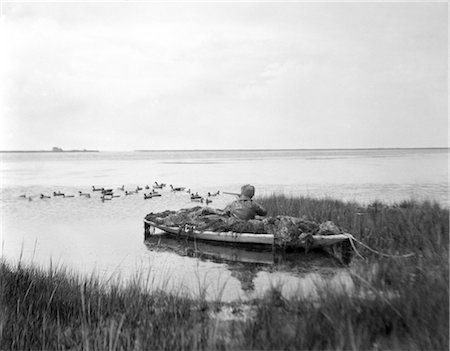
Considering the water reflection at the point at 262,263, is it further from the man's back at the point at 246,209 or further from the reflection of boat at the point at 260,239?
the man's back at the point at 246,209

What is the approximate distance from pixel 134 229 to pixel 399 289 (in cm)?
1354

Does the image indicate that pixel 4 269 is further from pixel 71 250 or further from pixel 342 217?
pixel 342 217

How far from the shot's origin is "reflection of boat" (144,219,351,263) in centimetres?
1078

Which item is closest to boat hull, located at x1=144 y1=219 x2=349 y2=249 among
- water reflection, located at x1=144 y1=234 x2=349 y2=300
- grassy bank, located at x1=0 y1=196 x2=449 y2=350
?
water reflection, located at x1=144 y1=234 x2=349 y2=300

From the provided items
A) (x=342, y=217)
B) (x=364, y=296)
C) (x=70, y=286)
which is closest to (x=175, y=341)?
(x=364, y=296)

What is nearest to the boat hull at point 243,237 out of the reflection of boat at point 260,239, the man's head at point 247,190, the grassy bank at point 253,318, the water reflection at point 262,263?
the reflection of boat at point 260,239

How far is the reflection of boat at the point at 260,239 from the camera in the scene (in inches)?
424

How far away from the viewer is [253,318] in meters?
5.05

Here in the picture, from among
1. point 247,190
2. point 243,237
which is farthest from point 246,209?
point 243,237

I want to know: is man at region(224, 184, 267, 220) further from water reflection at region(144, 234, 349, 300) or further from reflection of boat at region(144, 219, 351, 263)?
water reflection at region(144, 234, 349, 300)

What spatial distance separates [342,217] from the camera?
13.5 meters

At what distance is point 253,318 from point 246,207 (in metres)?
7.16

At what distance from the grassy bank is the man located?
18.1 feet

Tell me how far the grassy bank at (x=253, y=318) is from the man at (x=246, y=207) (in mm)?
5516
